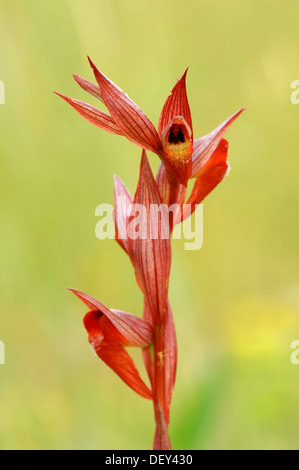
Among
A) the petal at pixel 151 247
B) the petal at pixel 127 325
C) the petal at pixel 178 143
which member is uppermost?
the petal at pixel 178 143

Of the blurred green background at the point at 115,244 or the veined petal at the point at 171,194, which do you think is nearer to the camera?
the veined petal at the point at 171,194

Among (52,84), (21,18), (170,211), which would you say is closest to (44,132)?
(52,84)

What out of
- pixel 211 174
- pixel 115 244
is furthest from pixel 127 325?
pixel 115 244

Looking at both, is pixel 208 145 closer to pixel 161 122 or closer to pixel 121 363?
pixel 161 122

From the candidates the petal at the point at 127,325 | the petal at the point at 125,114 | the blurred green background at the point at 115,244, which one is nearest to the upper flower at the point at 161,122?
the petal at the point at 125,114

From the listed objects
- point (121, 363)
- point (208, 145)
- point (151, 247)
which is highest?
point (208, 145)

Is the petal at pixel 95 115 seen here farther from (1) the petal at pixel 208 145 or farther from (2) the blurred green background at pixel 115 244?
(2) the blurred green background at pixel 115 244

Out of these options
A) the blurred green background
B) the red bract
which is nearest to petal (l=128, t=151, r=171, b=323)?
the red bract

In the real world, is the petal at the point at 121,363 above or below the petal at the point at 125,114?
below
